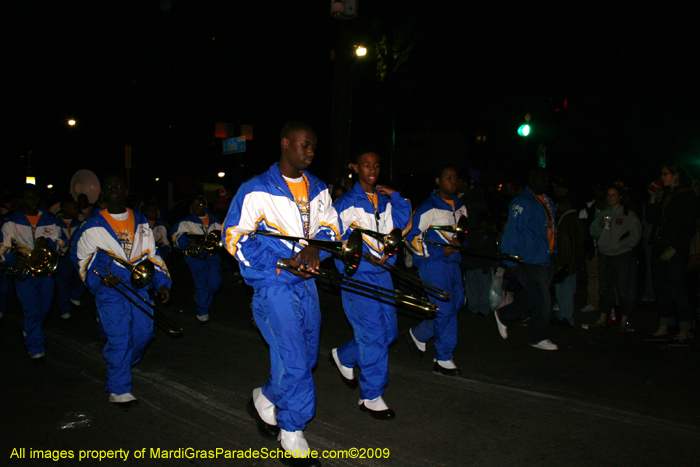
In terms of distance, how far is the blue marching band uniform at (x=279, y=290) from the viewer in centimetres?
361

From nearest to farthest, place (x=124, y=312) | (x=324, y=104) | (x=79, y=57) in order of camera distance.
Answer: (x=124, y=312), (x=324, y=104), (x=79, y=57)

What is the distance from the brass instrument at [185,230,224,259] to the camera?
8.11 metres

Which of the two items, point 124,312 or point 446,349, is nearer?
point 124,312

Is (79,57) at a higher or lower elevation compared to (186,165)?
higher

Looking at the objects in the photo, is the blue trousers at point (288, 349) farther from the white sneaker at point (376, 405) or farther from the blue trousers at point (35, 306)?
the blue trousers at point (35, 306)

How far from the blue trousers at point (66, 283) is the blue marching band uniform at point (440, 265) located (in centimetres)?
624

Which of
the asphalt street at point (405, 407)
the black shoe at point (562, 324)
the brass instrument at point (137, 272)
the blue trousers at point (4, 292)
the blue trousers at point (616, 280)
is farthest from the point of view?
the blue trousers at point (4, 292)

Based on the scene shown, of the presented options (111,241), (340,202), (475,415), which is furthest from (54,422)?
(475,415)

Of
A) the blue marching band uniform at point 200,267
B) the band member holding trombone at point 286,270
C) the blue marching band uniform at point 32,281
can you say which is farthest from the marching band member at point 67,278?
the band member holding trombone at point 286,270

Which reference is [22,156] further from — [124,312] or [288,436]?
[288,436]

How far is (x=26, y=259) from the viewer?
6.52 m

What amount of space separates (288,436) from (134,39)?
29281mm

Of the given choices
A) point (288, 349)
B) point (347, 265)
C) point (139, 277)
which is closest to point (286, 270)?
point (288, 349)

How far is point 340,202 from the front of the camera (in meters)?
5.01
